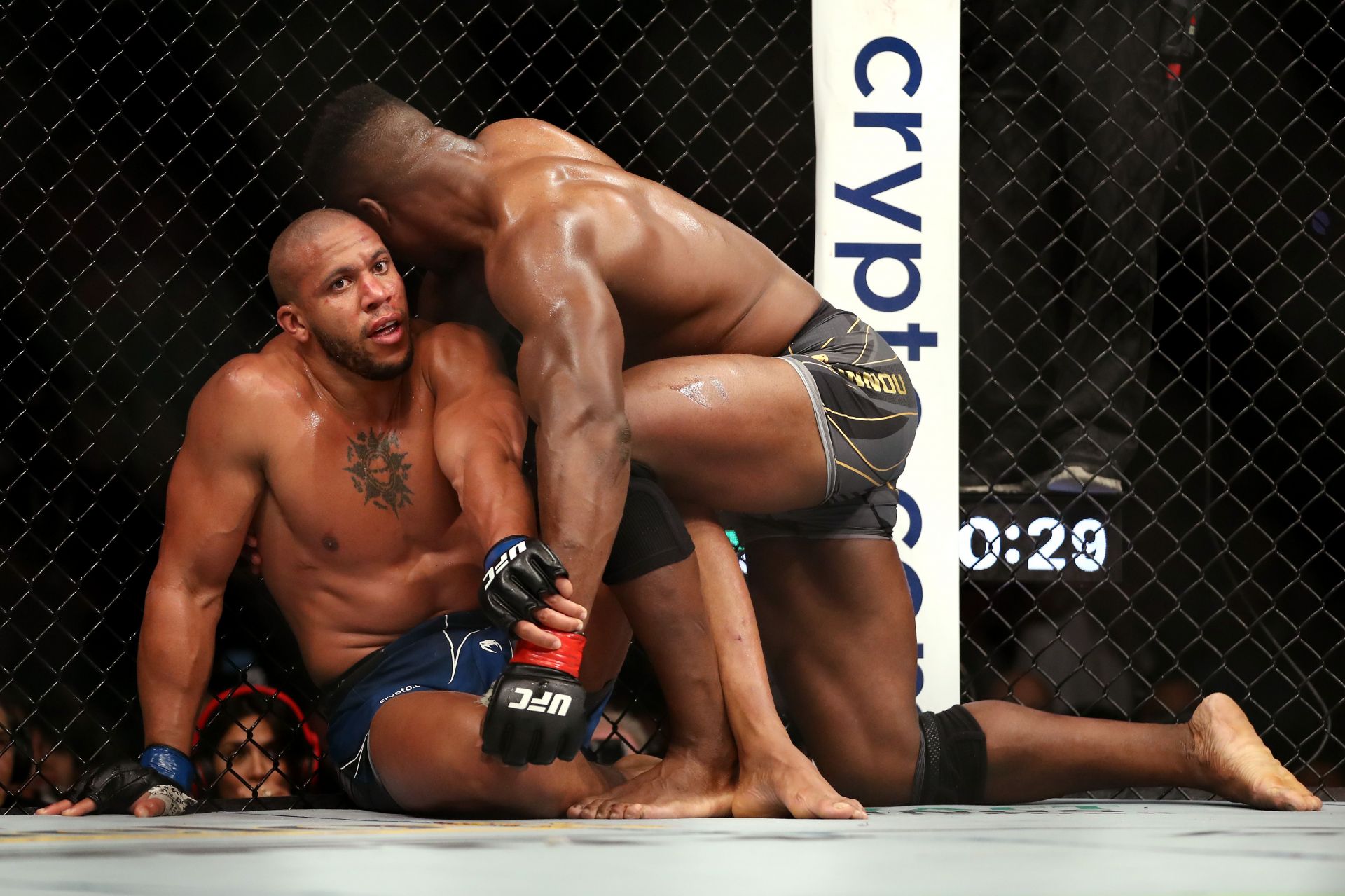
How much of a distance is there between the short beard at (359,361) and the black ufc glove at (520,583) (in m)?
0.49

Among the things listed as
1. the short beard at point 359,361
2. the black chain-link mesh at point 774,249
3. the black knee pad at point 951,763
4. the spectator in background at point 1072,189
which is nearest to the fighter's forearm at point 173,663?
the short beard at point 359,361

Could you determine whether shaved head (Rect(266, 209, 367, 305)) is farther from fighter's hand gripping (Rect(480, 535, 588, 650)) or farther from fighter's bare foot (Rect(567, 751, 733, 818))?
fighter's bare foot (Rect(567, 751, 733, 818))

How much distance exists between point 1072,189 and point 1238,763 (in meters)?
1.41

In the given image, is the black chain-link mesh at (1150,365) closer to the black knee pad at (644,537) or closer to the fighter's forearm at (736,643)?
the fighter's forearm at (736,643)

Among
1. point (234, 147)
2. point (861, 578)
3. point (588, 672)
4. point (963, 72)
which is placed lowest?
point (588, 672)

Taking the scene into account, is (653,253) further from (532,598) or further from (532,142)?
(532,598)

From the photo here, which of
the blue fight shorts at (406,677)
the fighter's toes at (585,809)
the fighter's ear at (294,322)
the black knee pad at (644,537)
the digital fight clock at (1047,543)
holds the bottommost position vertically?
the fighter's toes at (585,809)

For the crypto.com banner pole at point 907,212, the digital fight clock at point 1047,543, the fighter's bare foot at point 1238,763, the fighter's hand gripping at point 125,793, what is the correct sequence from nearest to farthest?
1. the fighter's hand gripping at point 125,793
2. the fighter's bare foot at point 1238,763
3. the crypto.com banner pole at point 907,212
4. the digital fight clock at point 1047,543

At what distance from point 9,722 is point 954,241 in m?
2.00

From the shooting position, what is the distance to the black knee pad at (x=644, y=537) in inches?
63.7

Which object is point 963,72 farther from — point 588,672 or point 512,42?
point 588,672

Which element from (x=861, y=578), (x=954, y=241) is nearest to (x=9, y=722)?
(x=861, y=578)

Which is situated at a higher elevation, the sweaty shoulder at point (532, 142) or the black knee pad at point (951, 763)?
the sweaty shoulder at point (532, 142)

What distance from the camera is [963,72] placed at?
270cm
